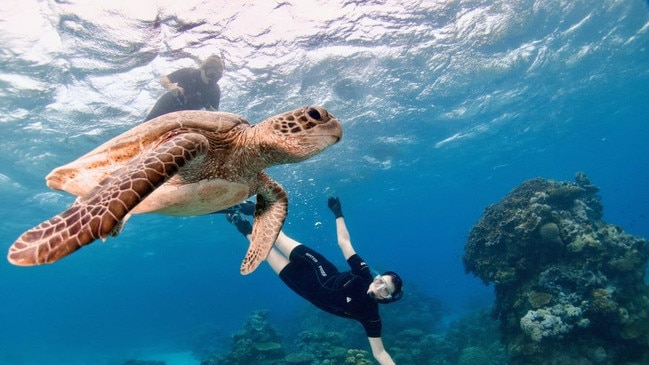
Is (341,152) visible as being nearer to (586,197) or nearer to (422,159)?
(422,159)

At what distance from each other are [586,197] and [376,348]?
974 centimetres

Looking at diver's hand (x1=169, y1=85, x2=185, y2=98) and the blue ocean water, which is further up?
the blue ocean water

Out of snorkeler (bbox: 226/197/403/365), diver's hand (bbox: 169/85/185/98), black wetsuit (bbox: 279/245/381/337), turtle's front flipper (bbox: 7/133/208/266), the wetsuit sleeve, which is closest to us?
turtle's front flipper (bbox: 7/133/208/266)

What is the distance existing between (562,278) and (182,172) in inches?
360

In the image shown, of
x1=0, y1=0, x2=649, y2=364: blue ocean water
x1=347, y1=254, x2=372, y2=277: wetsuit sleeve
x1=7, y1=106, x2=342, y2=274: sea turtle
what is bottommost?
x1=7, y1=106, x2=342, y2=274: sea turtle

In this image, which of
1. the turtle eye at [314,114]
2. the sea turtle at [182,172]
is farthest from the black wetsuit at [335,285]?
the turtle eye at [314,114]

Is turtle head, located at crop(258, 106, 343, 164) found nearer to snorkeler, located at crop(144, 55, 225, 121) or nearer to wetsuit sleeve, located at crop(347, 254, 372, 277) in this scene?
wetsuit sleeve, located at crop(347, 254, 372, 277)

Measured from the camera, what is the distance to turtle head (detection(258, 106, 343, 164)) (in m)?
3.04

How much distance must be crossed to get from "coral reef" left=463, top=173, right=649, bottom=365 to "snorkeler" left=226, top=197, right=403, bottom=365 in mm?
4118

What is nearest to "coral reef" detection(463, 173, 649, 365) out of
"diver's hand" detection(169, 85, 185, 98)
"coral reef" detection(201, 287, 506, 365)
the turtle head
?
"coral reef" detection(201, 287, 506, 365)

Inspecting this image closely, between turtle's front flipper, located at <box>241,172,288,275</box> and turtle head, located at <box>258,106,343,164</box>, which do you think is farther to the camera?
Result: turtle's front flipper, located at <box>241,172,288,275</box>

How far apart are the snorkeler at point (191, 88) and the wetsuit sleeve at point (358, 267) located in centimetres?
541

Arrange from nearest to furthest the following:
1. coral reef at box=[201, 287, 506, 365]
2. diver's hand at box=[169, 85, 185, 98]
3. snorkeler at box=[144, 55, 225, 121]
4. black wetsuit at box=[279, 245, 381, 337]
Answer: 1. black wetsuit at box=[279, 245, 381, 337]
2. diver's hand at box=[169, 85, 185, 98]
3. snorkeler at box=[144, 55, 225, 121]
4. coral reef at box=[201, 287, 506, 365]

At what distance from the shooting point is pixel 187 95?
883 cm
